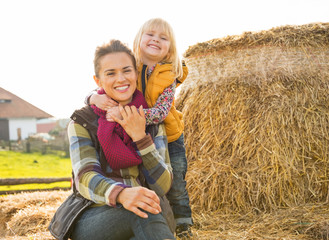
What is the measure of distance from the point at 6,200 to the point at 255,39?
14.3ft

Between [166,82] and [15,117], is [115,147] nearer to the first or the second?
[166,82]

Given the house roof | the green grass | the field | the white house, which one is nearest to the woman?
the field

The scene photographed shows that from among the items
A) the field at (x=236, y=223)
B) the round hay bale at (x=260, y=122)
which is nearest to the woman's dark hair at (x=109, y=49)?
the field at (x=236, y=223)

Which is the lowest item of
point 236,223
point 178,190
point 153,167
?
point 236,223

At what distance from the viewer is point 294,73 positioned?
391cm

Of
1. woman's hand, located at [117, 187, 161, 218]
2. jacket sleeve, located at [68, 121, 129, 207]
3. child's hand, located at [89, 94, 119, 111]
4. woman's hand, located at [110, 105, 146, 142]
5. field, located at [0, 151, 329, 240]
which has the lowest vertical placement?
field, located at [0, 151, 329, 240]

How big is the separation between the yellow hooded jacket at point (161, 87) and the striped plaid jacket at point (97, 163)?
19.0 inches

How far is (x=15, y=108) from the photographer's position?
1667 cm

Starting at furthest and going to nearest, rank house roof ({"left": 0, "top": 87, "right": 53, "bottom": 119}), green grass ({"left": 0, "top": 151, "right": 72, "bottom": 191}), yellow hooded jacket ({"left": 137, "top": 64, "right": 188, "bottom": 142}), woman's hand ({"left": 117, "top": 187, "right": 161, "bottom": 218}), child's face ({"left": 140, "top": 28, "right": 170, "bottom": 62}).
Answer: house roof ({"left": 0, "top": 87, "right": 53, "bottom": 119}), green grass ({"left": 0, "top": 151, "right": 72, "bottom": 191}), child's face ({"left": 140, "top": 28, "right": 170, "bottom": 62}), yellow hooded jacket ({"left": 137, "top": 64, "right": 188, "bottom": 142}), woman's hand ({"left": 117, "top": 187, "right": 161, "bottom": 218})

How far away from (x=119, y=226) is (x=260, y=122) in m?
2.43

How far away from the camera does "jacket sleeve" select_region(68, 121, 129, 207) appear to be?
1731mm

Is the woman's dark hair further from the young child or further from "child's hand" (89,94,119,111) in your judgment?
the young child

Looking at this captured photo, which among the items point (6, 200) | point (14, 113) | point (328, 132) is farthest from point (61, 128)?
point (328, 132)

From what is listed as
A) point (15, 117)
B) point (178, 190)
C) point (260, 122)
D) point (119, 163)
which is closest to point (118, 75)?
point (119, 163)
